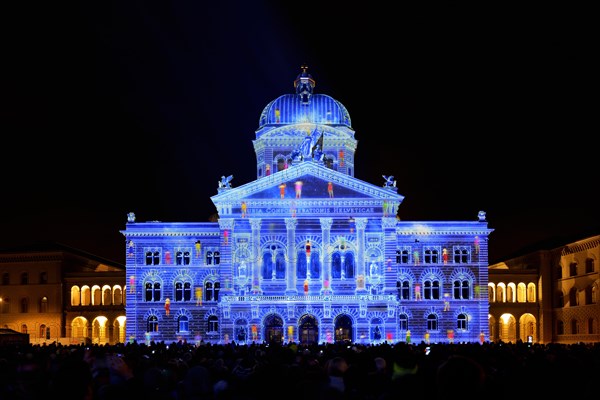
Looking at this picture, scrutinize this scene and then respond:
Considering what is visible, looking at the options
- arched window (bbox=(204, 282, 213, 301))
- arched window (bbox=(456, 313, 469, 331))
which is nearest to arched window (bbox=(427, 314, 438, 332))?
arched window (bbox=(456, 313, 469, 331))

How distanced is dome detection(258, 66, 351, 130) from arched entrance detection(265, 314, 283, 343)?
21.0 m

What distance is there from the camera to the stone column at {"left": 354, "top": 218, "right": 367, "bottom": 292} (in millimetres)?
76500

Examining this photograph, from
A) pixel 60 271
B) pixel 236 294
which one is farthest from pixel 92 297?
pixel 236 294

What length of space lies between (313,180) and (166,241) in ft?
46.5

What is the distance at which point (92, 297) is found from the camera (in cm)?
9400

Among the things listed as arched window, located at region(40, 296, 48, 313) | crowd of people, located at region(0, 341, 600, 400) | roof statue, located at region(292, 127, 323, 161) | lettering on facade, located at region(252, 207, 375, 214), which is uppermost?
roof statue, located at region(292, 127, 323, 161)

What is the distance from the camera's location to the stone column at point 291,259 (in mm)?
76562

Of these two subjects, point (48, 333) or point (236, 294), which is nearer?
point (236, 294)

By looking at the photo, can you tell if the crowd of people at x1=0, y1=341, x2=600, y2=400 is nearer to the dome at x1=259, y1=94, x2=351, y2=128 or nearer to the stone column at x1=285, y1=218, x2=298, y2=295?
the stone column at x1=285, y1=218, x2=298, y2=295

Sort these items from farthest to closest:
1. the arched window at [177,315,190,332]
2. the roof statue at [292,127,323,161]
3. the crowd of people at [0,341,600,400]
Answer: the arched window at [177,315,190,332]
the roof statue at [292,127,323,161]
the crowd of people at [0,341,600,400]

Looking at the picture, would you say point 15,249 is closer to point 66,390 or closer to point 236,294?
point 236,294

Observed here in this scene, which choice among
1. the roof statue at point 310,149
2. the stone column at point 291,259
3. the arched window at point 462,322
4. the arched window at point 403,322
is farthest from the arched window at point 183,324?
the arched window at point 462,322

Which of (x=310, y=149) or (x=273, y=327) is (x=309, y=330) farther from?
(x=310, y=149)

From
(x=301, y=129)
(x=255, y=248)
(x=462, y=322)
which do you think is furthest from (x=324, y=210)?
(x=462, y=322)
